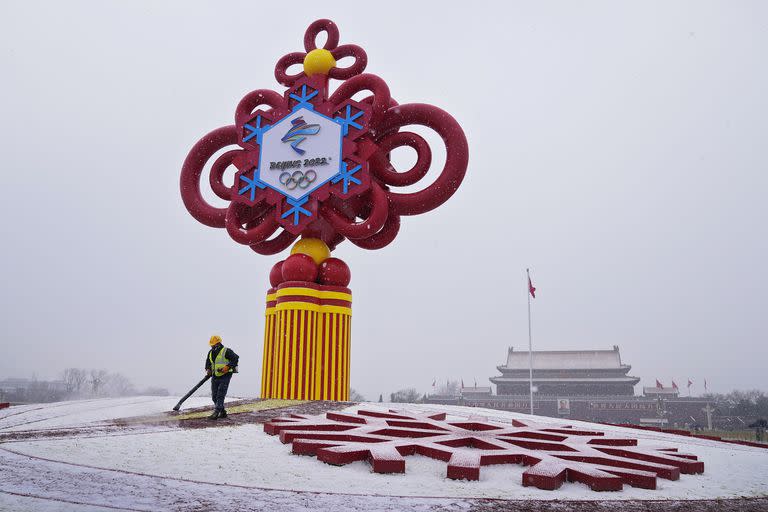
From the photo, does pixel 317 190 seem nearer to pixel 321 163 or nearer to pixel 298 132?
pixel 321 163

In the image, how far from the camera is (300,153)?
12883 mm

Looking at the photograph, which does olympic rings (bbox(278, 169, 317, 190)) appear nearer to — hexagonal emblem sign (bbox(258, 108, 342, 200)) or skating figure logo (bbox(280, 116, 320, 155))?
hexagonal emblem sign (bbox(258, 108, 342, 200))

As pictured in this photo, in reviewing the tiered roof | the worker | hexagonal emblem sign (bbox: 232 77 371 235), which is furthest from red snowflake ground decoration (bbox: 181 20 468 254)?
the tiered roof

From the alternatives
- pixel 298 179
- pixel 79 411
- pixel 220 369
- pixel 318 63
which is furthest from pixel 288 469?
pixel 318 63

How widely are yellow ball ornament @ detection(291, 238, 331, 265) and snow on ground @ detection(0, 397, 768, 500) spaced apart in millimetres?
5965

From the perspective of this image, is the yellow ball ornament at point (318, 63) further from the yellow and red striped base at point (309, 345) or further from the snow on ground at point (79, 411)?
the snow on ground at point (79, 411)

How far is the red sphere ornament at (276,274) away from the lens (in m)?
13.0

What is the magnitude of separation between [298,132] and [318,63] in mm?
1897

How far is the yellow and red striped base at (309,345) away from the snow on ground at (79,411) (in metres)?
1.76

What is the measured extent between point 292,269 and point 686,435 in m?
8.07

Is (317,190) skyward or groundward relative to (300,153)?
groundward

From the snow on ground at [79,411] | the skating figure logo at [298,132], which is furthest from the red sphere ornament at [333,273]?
the snow on ground at [79,411]

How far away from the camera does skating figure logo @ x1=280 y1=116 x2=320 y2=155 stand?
12.9 meters

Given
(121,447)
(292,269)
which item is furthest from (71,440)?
(292,269)
